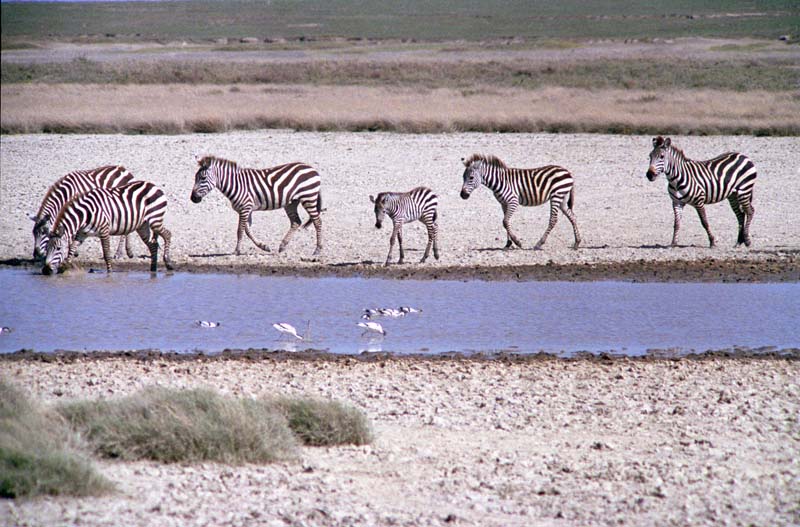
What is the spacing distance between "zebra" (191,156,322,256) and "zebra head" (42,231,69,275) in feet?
6.98

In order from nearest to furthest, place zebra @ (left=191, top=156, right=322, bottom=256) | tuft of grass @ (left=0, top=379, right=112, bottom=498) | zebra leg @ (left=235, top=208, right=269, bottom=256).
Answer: tuft of grass @ (left=0, top=379, right=112, bottom=498)
zebra leg @ (left=235, top=208, right=269, bottom=256)
zebra @ (left=191, top=156, right=322, bottom=256)

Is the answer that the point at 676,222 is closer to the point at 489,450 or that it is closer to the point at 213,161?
the point at 213,161

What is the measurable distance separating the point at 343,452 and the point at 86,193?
7.37 metres

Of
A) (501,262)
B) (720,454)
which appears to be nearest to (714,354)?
(720,454)

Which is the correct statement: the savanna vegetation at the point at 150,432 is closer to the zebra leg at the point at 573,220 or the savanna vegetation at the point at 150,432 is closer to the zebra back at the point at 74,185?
the zebra back at the point at 74,185

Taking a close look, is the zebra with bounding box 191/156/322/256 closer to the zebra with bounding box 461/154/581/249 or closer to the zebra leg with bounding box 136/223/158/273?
the zebra leg with bounding box 136/223/158/273

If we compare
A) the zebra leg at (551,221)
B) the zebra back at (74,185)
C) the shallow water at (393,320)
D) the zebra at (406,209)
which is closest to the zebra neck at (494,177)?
the zebra leg at (551,221)

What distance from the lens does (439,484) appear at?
6.09 metres

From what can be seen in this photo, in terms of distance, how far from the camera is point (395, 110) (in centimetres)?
2909

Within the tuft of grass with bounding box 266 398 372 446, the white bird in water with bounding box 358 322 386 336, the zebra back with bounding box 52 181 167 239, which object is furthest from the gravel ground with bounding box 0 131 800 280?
the tuft of grass with bounding box 266 398 372 446

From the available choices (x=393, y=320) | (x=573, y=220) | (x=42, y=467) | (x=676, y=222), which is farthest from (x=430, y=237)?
(x=42, y=467)

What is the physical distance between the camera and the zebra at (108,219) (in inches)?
500

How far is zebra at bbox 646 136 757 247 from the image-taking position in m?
14.6

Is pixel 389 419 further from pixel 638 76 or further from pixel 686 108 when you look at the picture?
pixel 638 76
